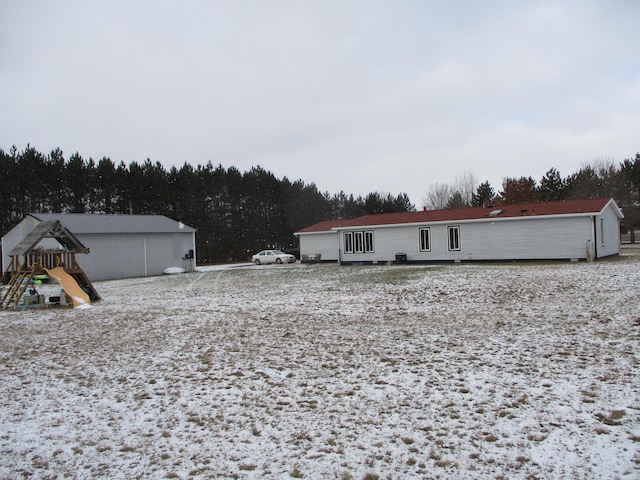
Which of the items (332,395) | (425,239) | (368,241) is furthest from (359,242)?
(332,395)

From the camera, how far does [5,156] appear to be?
35.3m

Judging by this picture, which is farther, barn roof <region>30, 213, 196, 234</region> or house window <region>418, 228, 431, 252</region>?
barn roof <region>30, 213, 196, 234</region>

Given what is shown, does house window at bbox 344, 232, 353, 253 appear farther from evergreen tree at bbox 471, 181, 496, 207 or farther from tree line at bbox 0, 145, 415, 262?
evergreen tree at bbox 471, 181, 496, 207

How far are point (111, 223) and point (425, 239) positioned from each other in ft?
66.1

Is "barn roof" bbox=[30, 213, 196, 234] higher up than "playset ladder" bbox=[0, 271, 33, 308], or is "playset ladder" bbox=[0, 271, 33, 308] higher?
"barn roof" bbox=[30, 213, 196, 234]

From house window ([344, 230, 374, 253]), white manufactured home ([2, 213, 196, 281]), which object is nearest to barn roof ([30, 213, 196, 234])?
white manufactured home ([2, 213, 196, 281])

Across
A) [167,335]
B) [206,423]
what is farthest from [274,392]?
[167,335]

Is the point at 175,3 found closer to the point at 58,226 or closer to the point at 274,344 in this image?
the point at 58,226

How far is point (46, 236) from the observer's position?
53.2 ft

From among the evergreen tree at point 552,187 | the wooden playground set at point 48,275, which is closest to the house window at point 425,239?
the wooden playground set at point 48,275

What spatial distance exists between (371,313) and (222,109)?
14.5 meters

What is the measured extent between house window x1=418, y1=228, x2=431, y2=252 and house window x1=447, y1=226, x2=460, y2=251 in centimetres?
124

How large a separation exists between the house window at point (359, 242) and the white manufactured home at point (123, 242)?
11.3 metres

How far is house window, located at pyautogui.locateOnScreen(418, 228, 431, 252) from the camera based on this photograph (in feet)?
88.4
